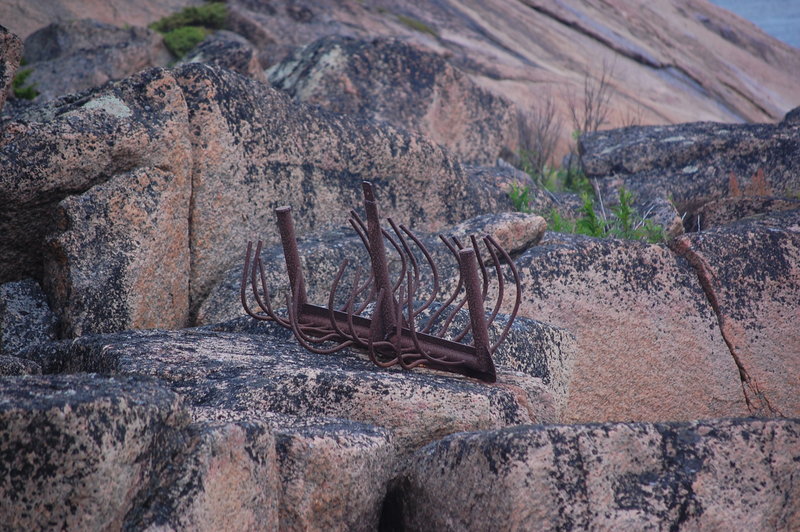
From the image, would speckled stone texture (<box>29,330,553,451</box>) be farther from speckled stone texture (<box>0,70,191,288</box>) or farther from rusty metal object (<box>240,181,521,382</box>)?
speckled stone texture (<box>0,70,191,288</box>)

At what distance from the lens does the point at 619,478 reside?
2363 millimetres

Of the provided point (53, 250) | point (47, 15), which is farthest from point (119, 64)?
point (53, 250)

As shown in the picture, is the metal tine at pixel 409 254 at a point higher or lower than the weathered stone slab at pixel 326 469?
higher

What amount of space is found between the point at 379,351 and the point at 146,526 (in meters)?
1.38

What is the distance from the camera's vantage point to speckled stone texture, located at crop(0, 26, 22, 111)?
3770 millimetres

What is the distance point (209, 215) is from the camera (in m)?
4.34

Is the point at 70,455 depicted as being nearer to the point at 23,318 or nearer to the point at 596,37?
the point at 23,318

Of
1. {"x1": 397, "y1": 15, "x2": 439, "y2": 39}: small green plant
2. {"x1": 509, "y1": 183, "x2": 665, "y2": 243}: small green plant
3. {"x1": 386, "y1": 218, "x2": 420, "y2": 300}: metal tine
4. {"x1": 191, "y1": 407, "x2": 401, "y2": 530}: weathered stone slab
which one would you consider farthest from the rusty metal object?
{"x1": 397, "y1": 15, "x2": 439, "y2": 39}: small green plant

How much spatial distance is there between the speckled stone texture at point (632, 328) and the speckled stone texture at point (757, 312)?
7 centimetres

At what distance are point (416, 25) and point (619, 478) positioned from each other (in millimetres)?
15331

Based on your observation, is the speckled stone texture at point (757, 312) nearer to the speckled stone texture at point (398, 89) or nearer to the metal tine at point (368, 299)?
the metal tine at point (368, 299)

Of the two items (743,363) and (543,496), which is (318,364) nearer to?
(543,496)

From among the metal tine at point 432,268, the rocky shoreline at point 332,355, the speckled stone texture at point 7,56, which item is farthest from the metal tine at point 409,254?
the speckled stone texture at point 7,56

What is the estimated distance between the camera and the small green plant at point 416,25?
54.2 ft
